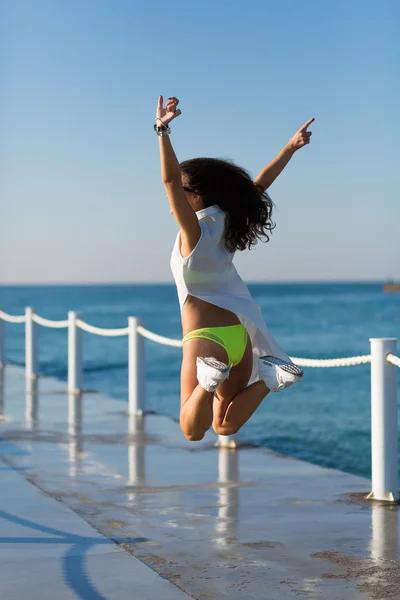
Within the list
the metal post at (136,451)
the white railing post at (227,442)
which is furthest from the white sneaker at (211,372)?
the white railing post at (227,442)

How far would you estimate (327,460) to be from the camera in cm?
1479

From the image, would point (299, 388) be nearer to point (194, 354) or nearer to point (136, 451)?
point (136, 451)

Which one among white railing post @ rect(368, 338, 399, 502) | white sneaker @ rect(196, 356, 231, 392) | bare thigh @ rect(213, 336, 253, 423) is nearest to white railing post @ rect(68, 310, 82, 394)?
white railing post @ rect(368, 338, 399, 502)

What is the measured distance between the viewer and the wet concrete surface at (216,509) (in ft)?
15.6

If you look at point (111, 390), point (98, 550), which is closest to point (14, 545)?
point (98, 550)

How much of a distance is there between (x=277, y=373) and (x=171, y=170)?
3.84 ft

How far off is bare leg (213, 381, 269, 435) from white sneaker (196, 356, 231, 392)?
40cm

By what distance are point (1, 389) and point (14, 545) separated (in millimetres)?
8412

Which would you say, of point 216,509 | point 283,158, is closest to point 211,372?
point 283,158

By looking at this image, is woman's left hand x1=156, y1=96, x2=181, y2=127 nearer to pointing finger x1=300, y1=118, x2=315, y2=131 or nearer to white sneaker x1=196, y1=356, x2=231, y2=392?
white sneaker x1=196, y1=356, x2=231, y2=392

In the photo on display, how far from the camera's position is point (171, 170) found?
4645mm

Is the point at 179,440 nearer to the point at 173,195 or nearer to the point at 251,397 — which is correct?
the point at 251,397

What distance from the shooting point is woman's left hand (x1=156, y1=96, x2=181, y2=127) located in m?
4.68

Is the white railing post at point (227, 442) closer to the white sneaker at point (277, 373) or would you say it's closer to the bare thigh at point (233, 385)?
the bare thigh at point (233, 385)
